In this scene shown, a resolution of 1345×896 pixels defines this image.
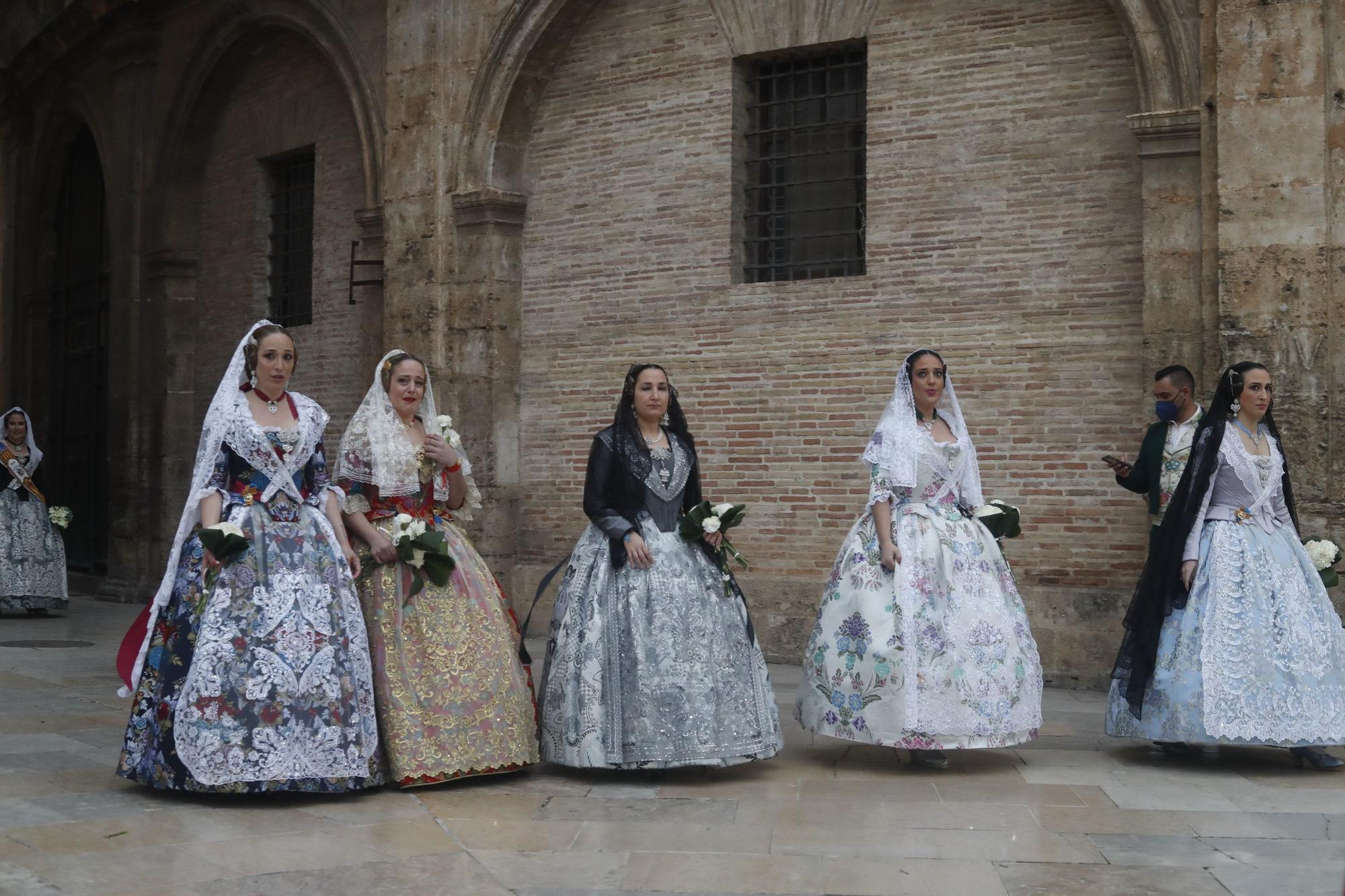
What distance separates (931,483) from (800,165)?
16.4ft

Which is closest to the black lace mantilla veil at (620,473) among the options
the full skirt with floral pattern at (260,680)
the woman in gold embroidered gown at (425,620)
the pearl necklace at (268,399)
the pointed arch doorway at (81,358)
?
the woman in gold embroidered gown at (425,620)

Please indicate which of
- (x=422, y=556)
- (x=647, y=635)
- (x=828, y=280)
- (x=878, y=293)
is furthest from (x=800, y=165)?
(x=422, y=556)

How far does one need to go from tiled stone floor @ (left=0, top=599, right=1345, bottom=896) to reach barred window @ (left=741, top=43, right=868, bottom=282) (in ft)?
16.0

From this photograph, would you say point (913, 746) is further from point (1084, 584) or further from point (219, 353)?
point (219, 353)

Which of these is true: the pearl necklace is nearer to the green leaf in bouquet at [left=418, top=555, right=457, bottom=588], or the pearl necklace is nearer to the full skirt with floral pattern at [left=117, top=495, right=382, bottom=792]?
the full skirt with floral pattern at [left=117, top=495, right=382, bottom=792]

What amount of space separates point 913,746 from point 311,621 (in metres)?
2.48

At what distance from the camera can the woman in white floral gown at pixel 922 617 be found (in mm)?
6191

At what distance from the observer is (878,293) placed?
1037 centimetres

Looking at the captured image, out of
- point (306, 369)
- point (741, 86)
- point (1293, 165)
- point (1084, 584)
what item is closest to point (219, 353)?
point (306, 369)

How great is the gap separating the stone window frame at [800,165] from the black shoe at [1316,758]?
5.05 m

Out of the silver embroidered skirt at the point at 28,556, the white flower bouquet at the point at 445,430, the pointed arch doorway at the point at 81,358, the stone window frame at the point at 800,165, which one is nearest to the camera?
the white flower bouquet at the point at 445,430

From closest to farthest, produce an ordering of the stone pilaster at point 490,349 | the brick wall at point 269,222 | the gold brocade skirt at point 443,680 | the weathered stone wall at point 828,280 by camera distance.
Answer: the gold brocade skirt at point 443,680, the weathered stone wall at point 828,280, the stone pilaster at point 490,349, the brick wall at point 269,222

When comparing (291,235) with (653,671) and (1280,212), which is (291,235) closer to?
(1280,212)

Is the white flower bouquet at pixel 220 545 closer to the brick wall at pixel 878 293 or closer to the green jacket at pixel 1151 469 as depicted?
the green jacket at pixel 1151 469
